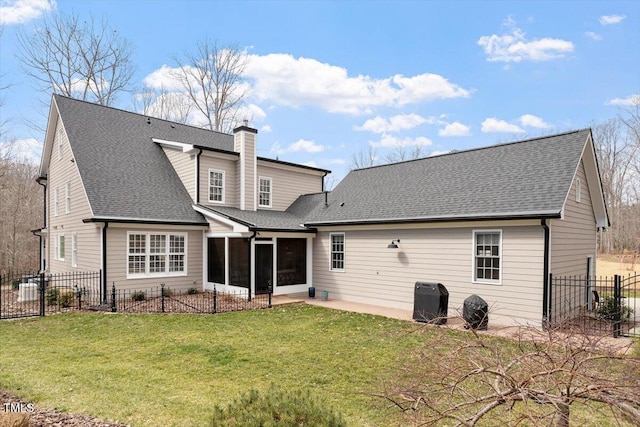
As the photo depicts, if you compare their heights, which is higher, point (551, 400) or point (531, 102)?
point (531, 102)

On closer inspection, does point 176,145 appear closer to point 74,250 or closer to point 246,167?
point 246,167

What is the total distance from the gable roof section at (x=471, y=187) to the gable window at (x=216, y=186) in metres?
4.04

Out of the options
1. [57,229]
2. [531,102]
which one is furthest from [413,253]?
[531,102]

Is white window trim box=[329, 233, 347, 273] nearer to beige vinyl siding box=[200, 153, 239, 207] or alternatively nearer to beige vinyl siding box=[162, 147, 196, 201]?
beige vinyl siding box=[200, 153, 239, 207]

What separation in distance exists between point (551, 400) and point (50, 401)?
20.2 ft

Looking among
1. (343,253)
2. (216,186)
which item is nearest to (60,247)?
(216,186)

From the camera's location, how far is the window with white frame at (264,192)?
1852 centimetres

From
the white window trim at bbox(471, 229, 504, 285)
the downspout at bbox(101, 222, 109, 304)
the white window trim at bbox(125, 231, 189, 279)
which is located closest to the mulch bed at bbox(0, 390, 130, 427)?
the downspout at bbox(101, 222, 109, 304)

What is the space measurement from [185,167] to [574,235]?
49.4 feet

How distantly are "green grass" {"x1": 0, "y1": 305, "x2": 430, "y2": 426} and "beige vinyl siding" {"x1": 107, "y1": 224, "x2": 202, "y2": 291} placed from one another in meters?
2.51

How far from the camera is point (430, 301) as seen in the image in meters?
11.2

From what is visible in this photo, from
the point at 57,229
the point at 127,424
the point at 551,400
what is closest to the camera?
the point at 551,400

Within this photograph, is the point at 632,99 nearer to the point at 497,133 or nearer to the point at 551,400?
the point at 497,133

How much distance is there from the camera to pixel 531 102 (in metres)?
27.7
